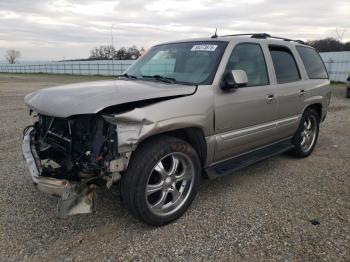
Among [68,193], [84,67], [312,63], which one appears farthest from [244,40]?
[84,67]

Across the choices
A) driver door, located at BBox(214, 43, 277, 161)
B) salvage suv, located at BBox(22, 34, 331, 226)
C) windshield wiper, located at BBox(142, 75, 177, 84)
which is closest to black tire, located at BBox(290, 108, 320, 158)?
salvage suv, located at BBox(22, 34, 331, 226)

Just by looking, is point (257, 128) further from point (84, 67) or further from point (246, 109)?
point (84, 67)

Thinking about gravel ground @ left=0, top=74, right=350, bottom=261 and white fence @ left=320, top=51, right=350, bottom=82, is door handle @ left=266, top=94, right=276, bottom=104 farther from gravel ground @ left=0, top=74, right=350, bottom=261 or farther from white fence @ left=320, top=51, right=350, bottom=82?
white fence @ left=320, top=51, right=350, bottom=82

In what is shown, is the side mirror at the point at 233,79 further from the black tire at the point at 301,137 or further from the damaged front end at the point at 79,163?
the black tire at the point at 301,137

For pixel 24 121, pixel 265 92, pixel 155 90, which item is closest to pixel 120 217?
pixel 155 90

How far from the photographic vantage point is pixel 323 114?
18.9 feet

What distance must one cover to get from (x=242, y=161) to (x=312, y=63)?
8.20 ft

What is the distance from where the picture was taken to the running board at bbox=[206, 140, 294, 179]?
3619 mm

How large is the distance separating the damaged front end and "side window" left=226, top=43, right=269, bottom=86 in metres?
1.68

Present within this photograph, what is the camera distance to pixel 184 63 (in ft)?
12.6

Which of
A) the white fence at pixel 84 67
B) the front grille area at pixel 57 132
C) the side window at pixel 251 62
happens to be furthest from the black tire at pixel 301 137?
the white fence at pixel 84 67

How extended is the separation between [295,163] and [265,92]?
164 centimetres

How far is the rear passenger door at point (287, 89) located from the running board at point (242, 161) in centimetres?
16

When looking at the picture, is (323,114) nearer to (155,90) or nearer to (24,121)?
(155,90)
